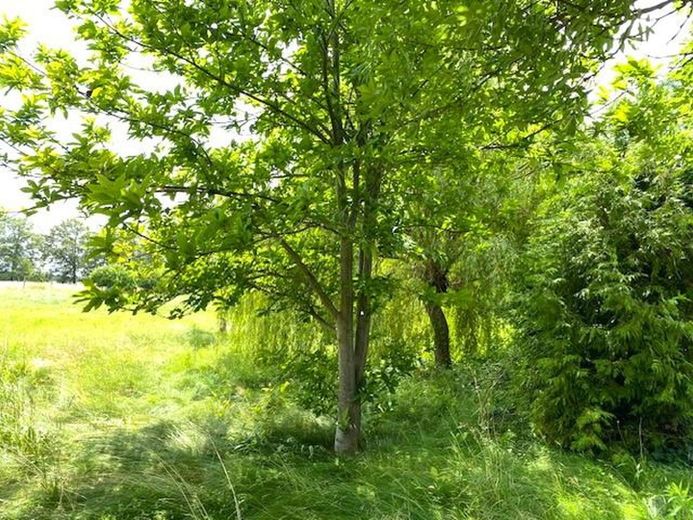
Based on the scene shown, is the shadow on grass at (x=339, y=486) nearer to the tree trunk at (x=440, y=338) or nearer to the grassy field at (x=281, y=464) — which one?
the grassy field at (x=281, y=464)

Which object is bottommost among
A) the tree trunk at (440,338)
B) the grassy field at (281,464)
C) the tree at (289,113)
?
the grassy field at (281,464)

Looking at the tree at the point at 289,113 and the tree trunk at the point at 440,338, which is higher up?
the tree at the point at 289,113

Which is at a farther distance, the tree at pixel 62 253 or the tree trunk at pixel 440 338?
the tree at pixel 62 253

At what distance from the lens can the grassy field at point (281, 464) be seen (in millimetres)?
2605

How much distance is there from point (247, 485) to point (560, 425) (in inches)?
103

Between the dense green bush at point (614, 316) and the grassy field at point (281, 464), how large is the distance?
1.22ft

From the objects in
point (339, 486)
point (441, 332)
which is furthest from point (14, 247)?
point (339, 486)

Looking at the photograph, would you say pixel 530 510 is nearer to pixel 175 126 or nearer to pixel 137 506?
pixel 137 506

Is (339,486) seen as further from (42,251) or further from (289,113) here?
(42,251)

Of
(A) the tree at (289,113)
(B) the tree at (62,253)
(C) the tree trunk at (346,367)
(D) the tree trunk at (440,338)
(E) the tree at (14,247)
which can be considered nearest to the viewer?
(A) the tree at (289,113)

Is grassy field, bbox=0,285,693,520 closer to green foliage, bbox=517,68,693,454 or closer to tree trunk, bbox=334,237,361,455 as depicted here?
tree trunk, bbox=334,237,361,455

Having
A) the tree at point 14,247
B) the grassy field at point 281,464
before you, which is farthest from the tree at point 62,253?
the grassy field at point 281,464

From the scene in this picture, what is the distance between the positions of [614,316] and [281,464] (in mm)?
3009

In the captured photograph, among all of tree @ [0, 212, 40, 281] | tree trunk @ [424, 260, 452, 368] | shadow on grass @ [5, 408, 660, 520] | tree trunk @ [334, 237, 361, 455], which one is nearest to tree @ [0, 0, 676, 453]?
tree trunk @ [334, 237, 361, 455]
